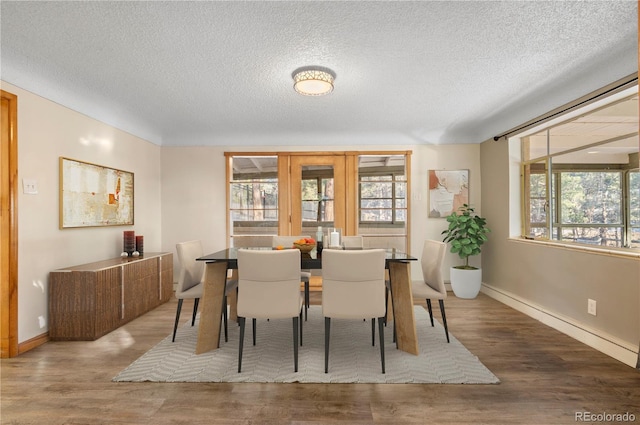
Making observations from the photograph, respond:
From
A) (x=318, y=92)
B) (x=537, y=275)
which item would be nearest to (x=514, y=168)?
(x=537, y=275)

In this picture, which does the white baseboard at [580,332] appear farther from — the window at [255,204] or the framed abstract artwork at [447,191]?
the window at [255,204]

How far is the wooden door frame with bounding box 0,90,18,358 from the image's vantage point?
2691mm

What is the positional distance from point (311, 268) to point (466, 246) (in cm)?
282

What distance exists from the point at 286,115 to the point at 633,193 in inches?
140

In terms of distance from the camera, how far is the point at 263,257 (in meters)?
2.44

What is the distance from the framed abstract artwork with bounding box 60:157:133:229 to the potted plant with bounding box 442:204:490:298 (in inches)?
175

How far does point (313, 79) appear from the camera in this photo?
8.94 feet

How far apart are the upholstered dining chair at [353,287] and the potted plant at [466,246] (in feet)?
8.46

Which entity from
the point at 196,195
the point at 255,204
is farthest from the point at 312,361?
the point at 196,195

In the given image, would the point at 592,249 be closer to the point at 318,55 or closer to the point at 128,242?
the point at 318,55

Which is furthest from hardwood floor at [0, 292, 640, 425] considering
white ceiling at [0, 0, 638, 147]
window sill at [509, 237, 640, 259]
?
white ceiling at [0, 0, 638, 147]

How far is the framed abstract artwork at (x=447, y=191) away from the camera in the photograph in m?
5.14

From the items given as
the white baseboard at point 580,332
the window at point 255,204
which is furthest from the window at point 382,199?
the white baseboard at point 580,332

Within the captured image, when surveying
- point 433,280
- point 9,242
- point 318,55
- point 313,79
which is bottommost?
point 433,280
